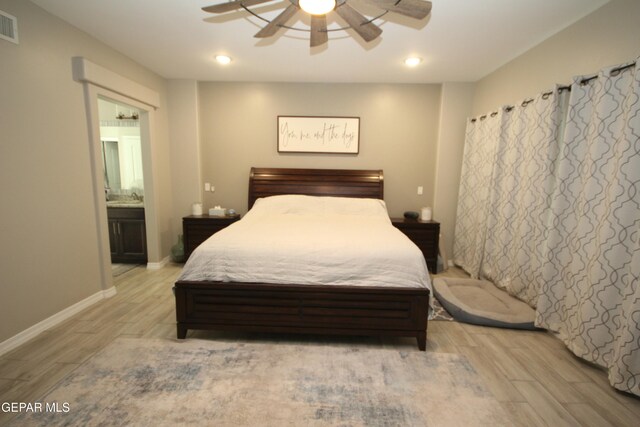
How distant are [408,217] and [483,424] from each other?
112 inches

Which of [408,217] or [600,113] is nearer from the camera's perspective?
[600,113]

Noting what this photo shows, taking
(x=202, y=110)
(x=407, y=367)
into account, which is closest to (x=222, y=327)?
(x=407, y=367)

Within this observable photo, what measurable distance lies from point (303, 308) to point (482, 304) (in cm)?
186

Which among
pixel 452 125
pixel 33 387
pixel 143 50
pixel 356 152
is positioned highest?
pixel 143 50

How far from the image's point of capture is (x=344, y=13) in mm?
1861

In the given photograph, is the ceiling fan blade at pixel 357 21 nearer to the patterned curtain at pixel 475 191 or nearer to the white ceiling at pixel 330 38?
the white ceiling at pixel 330 38

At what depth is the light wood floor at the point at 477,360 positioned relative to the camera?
1.68m

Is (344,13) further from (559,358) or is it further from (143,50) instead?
(559,358)

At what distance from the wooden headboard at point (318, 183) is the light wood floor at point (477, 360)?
1939 millimetres

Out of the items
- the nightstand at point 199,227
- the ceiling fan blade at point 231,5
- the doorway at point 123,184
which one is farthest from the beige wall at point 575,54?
the doorway at point 123,184

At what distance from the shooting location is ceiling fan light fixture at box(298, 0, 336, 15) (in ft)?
5.26

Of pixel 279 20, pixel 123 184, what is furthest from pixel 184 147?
pixel 279 20

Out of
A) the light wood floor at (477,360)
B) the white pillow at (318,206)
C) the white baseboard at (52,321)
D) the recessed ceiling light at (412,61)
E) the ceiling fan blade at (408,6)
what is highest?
the recessed ceiling light at (412,61)

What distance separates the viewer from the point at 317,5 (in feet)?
5.32
